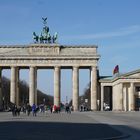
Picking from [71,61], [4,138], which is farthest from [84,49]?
[4,138]

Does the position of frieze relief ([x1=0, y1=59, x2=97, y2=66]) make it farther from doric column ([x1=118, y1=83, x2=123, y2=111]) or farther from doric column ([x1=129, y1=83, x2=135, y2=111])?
doric column ([x1=129, y1=83, x2=135, y2=111])

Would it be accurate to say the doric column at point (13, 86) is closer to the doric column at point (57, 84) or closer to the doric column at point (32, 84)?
the doric column at point (32, 84)

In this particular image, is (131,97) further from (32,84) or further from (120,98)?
(32,84)

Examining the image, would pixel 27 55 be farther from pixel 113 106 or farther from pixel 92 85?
pixel 113 106

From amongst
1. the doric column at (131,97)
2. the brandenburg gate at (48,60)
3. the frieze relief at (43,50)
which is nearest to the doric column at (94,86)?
the brandenburg gate at (48,60)

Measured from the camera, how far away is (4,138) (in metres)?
25.0

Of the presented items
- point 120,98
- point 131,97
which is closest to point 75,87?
point 120,98

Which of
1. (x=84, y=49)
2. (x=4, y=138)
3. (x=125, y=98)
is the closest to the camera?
(x=4, y=138)

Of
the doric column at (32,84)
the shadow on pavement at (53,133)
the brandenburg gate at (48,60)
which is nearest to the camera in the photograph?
the shadow on pavement at (53,133)

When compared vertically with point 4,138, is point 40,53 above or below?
above

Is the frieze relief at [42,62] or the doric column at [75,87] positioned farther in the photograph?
the doric column at [75,87]

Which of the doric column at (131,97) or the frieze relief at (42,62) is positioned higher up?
the frieze relief at (42,62)

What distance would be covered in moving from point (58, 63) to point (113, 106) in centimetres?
2261

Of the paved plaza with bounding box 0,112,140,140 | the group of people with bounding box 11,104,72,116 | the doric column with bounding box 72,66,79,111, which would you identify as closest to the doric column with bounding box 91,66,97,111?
the doric column with bounding box 72,66,79,111
